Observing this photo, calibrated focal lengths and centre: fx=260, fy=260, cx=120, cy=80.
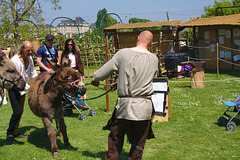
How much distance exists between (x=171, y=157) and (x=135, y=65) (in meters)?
Result: 2.37

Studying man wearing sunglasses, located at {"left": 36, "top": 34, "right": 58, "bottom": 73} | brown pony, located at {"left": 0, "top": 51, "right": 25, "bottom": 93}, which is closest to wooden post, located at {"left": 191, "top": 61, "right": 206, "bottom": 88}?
man wearing sunglasses, located at {"left": 36, "top": 34, "right": 58, "bottom": 73}

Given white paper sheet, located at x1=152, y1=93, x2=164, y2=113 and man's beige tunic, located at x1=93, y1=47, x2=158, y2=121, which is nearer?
man's beige tunic, located at x1=93, y1=47, x2=158, y2=121

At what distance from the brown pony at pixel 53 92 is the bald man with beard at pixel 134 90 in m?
1.17

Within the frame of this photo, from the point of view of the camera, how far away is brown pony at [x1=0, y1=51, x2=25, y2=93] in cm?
495

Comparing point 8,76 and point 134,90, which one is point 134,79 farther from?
point 8,76

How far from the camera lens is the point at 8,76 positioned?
16.4ft

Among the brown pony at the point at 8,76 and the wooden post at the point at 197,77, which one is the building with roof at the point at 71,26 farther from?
the brown pony at the point at 8,76

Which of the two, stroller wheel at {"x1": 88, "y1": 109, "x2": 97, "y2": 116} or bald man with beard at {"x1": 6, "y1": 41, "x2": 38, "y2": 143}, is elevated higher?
bald man with beard at {"x1": 6, "y1": 41, "x2": 38, "y2": 143}

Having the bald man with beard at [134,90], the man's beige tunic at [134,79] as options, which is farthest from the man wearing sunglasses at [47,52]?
the man's beige tunic at [134,79]

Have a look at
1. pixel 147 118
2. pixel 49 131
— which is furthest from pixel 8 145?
pixel 147 118

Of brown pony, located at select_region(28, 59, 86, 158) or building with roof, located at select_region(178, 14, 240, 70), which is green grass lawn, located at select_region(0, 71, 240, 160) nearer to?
brown pony, located at select_region(28, 59, 86, 158)

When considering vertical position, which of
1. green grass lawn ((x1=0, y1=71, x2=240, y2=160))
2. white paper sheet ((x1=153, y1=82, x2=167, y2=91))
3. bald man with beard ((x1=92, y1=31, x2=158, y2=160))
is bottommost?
green grass lawn ((x1=0, y1=71, x2=240, y2=160))

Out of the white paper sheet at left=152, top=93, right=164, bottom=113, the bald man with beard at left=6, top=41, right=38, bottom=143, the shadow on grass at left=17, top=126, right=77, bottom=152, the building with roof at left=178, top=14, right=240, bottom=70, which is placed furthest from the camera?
the building with roof at left=178, top=14, right=240, bottom=70

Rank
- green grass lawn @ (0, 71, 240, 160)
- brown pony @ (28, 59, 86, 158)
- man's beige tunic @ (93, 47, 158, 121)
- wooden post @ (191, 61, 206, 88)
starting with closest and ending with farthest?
man's beige tunic @ (93, 47, 158, 121) → brown pony @ (28, 59, 86, 158) → green grass lawn @ (0, 71, 240, 160) → wooden post @ (191, 61, 206, 88)
